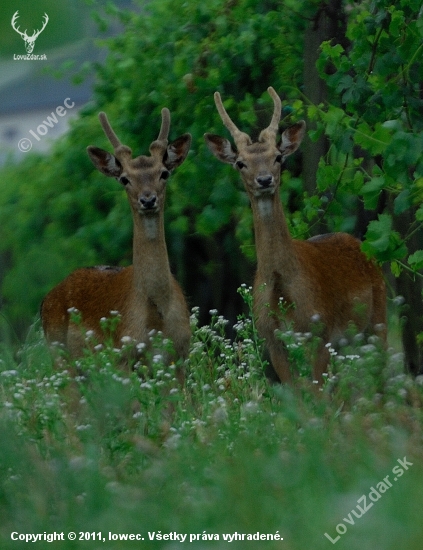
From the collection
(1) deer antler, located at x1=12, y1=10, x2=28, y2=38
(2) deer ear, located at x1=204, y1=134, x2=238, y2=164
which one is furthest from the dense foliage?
(1) deer antler, located at x1=12, y1=10, x2=28, y2=38

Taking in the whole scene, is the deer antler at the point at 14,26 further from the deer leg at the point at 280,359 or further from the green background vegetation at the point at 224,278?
the deer leg at the point at 280,359

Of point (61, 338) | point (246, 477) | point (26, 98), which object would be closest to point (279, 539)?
point (246, 477)

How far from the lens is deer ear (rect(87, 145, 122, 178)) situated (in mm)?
9016

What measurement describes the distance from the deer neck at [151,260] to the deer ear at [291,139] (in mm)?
1056

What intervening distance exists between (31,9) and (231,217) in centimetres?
292

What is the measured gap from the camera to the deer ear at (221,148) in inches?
366

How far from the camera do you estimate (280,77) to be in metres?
10.9

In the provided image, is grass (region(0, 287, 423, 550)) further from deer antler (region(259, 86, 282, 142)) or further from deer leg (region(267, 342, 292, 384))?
deer antler (region(259, 86, 282, 142))

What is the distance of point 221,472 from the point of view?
5008 millimetres

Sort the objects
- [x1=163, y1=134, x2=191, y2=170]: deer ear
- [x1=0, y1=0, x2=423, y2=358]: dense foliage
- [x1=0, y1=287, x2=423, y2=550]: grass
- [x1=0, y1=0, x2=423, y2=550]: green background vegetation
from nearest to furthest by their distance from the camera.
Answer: [x1=0, y1=287, x2=423, y2=550]: grass, [x1=0, y1=0, x2=423, y2=550]: green background vegetation, [x1=0, y1=0, x2=423, y2=358]: dense foliage, [x1=163, y1=134, x2=191, y2=170]: deer ear

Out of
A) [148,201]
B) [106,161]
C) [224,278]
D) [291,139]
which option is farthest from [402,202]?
[224,278]

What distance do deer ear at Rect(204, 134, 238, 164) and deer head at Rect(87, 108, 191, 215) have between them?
9.1 inches

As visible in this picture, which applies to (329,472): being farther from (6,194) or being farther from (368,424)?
(6,194)

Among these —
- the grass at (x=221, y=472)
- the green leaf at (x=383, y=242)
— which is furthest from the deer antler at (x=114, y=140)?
the grass at (x=221, y=472)
